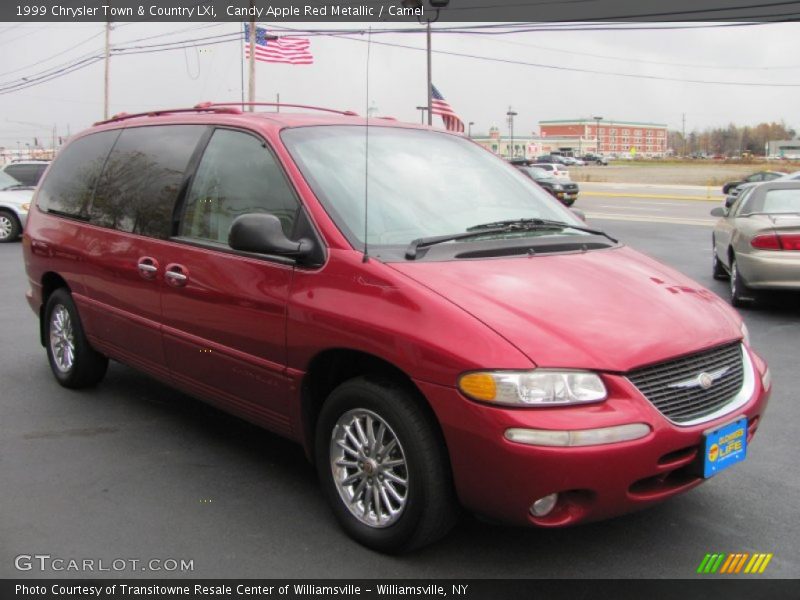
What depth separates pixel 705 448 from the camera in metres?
2.92

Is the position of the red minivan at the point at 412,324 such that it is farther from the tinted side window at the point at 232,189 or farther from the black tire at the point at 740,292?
the black tire at the point at 740,292

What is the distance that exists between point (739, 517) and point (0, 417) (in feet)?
14.2

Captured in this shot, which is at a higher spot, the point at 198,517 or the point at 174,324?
the point at 174,324

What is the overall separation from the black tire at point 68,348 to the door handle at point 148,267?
1.16m

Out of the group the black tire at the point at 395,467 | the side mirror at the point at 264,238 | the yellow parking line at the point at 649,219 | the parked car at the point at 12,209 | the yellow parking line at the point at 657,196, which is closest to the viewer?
the black tire at the point at 395,467

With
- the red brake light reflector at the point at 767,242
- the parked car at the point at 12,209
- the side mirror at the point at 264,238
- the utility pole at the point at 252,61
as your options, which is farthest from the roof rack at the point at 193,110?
the utility pole at the point at 252,61

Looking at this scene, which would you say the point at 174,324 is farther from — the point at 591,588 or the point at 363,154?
the point at 591,588

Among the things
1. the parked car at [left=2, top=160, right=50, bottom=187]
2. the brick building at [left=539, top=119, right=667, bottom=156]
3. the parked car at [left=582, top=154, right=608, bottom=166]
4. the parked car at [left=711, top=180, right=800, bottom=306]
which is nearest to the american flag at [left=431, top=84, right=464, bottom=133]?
the parked car at [left=2, top=160, right=50, bottom=187]

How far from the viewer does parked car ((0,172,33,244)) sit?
16.7 metres

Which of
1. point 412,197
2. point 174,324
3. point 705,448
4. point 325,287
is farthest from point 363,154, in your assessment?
point 705,448

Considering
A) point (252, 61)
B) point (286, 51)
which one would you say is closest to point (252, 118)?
point (286, 51)

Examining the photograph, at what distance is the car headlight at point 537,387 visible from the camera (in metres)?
2.73

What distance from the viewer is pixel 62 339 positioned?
5547 millimetres

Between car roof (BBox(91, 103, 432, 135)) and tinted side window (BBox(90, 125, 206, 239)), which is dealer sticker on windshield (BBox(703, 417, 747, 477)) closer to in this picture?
car roof (BBox(91, 103, 432, 135))
